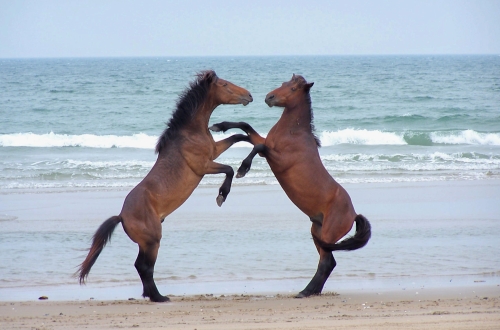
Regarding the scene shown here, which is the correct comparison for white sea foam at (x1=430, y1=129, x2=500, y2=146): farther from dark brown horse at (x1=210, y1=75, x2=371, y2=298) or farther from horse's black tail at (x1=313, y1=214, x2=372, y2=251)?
horse's black tail at (x1=313, y1=214, x2=372, y2=251)

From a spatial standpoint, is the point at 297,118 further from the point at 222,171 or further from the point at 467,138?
the point at 467,138

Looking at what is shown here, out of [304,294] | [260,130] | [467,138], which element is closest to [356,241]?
[304,294]

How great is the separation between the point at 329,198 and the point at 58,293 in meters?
3.14

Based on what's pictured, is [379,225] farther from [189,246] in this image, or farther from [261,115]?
[261,115]

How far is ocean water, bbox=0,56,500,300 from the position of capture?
27.8 ft

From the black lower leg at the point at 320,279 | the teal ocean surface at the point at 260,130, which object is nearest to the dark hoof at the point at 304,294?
the black lower leg at the point at 320,279

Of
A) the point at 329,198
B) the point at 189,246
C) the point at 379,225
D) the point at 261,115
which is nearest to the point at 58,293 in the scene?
the point at 189,246

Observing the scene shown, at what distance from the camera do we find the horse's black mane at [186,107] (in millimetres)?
7926

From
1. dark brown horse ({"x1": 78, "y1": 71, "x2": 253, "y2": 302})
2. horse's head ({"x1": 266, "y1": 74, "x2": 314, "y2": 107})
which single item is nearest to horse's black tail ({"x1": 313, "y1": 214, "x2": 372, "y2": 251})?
dark brown horse ({"x1": 78, "y1": 71, "x2": 253, "y2": 302})

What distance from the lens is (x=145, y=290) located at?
23.7 ft

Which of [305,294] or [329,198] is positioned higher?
[329,198]

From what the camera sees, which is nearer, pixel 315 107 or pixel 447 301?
pixel 447 301

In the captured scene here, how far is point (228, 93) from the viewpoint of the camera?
8.08 m

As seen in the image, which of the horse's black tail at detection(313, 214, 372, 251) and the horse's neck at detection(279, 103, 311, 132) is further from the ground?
the horse's neck at detection(279, 103, 311, 132)
